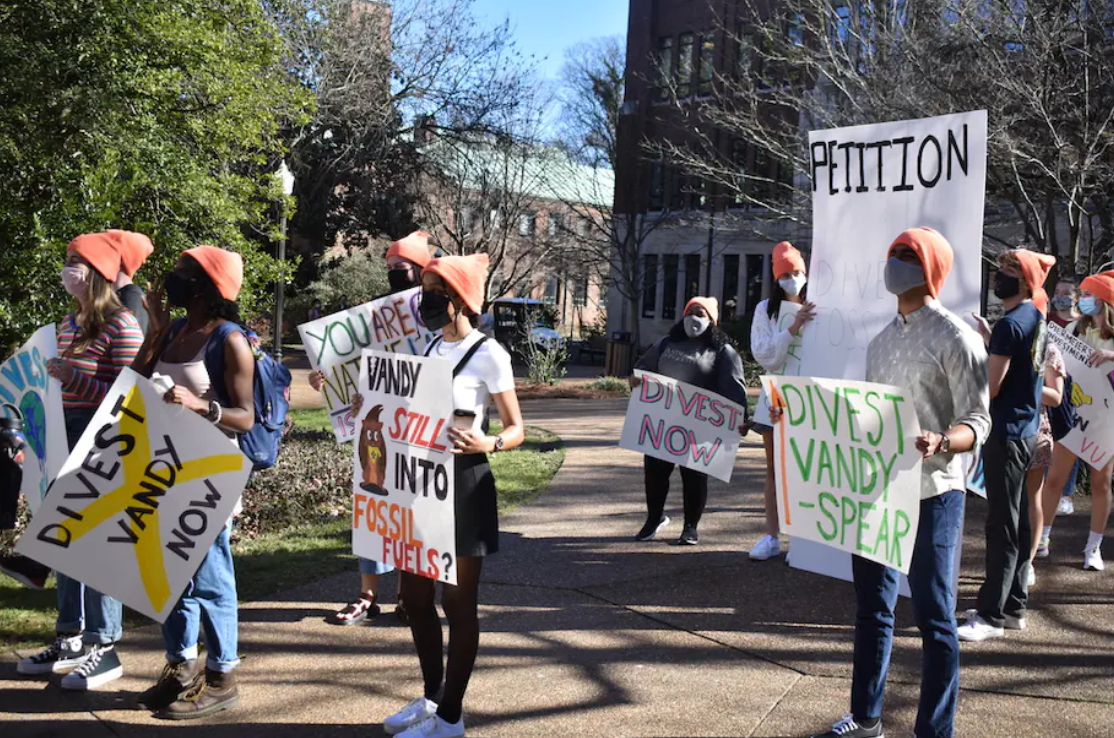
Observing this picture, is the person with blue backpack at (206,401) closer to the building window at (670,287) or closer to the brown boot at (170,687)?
the brown boot at (170,687)

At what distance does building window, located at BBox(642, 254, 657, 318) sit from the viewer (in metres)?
39.5

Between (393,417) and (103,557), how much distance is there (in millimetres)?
1263

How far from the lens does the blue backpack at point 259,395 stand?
4.35m

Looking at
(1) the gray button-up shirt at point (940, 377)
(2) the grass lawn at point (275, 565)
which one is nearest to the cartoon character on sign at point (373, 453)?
(1) the gray button-up shirt at point (940, 377)

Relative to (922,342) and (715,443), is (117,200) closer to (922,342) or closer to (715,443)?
(715,443)

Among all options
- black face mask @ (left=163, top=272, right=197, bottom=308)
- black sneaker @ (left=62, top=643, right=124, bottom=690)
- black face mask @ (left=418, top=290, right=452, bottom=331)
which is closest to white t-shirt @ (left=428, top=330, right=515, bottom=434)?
black face mask @ (left=418, top=290, right=452, bottom=331)

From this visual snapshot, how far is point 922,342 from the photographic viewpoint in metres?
3.80

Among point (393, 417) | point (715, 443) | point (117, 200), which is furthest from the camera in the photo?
point (117, 200)

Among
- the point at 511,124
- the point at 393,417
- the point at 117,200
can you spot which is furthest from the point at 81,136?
the point at 511,124

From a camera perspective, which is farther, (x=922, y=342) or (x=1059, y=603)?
(x=1059, y=603)

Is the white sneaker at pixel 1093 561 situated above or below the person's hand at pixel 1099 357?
below

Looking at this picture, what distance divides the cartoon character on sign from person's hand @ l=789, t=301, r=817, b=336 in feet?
8.46

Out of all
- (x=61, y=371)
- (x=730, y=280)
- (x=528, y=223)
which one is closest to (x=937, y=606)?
(x=61, y=371)

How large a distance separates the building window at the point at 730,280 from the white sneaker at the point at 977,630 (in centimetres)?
3292
